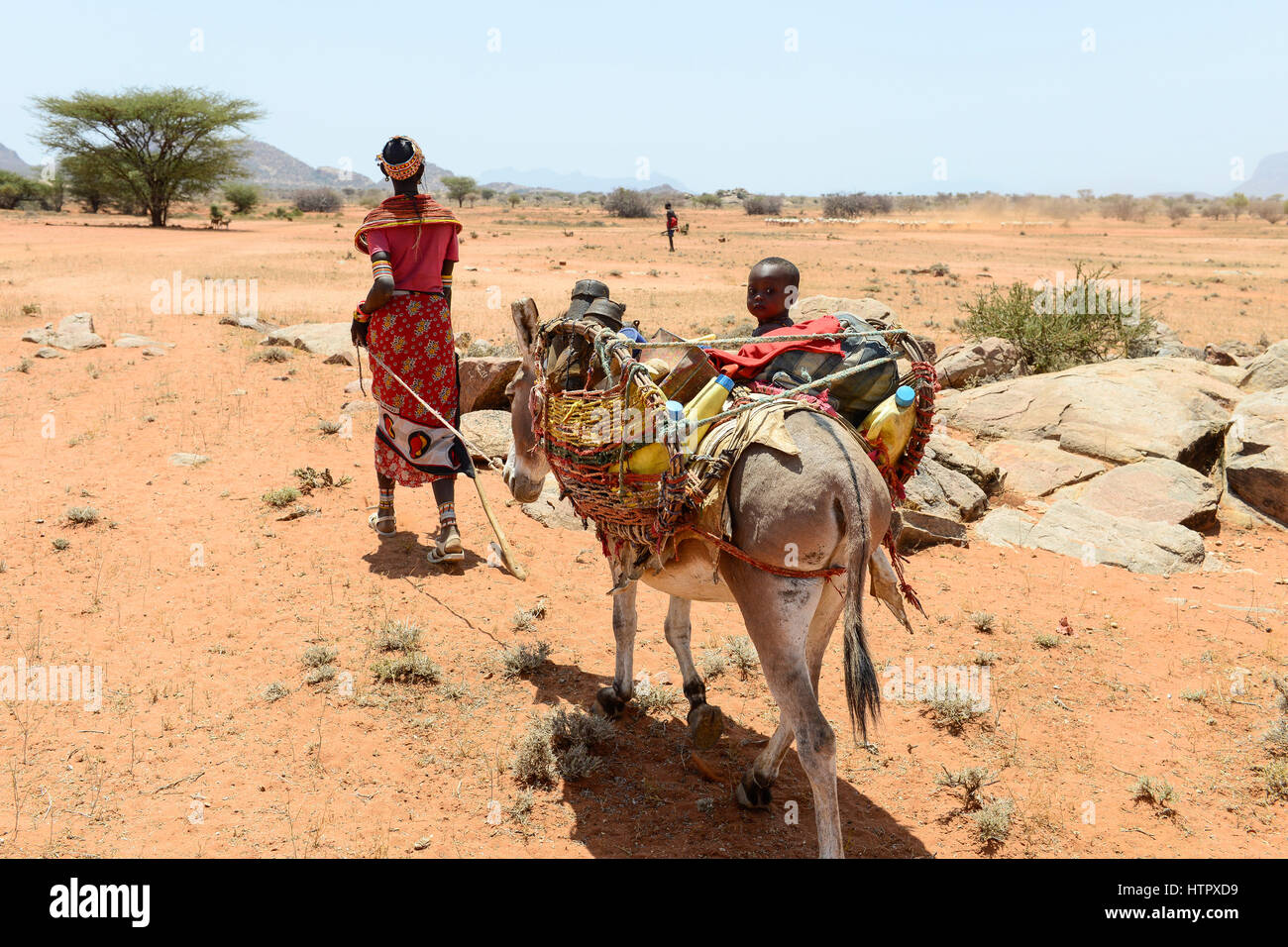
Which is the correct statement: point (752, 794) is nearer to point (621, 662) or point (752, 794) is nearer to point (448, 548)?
point (621, 662)

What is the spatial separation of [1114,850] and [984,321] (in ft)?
35.7

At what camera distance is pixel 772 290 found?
3.90 m

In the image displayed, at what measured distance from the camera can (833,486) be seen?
3344mm

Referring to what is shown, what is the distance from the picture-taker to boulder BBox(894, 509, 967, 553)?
7.70 metres

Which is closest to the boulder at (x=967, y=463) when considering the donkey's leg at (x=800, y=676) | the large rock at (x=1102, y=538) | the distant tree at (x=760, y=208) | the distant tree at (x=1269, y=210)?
the large rock at (x=1102, y=538)

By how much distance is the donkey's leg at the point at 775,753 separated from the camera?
382 centimetres

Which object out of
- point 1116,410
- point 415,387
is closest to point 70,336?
point 415,387

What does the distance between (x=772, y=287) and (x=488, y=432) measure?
556 centimetres

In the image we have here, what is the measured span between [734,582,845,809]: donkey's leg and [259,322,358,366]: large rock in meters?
9.42

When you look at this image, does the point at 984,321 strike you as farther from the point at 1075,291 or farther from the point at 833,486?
the point at 833,486

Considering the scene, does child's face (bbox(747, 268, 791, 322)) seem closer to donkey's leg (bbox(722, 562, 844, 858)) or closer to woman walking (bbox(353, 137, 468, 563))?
donkey's leg (bbox(722, 562, 844, 858))

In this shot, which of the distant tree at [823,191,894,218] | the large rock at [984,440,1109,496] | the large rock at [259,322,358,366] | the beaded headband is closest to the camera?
the beaded headband

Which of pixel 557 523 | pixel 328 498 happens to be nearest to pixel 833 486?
pixel 557 523

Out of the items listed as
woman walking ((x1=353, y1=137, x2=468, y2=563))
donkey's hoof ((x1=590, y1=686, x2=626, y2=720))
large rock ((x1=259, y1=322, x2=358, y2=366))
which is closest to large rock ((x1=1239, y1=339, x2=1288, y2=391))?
donkey's hoof ((x1=590, y1=686, x2=626, y2=720))
